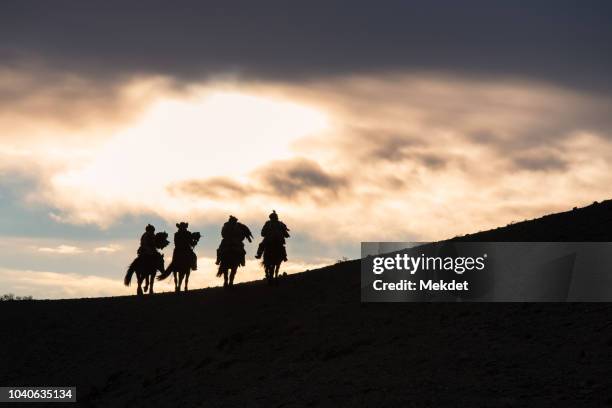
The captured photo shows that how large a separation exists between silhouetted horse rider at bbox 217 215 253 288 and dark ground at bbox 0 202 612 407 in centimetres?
116

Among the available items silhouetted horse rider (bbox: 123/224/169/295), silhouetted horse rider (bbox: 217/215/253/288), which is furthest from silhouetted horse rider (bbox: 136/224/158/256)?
silhouetted horse rider (bbox: 217/215/253/288)

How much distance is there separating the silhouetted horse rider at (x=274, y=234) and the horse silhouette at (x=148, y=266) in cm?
543

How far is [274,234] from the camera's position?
34219 mm

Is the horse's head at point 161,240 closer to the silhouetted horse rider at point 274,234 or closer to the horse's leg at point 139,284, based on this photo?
the horse's leg at point 139,284

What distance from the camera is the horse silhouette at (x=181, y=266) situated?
36000 millimetres

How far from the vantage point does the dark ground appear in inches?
736

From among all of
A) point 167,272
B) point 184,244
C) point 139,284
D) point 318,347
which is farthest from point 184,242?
point 318,347

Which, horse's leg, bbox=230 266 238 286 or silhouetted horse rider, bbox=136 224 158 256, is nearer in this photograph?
horse's leg, bbox=230 266 238 286

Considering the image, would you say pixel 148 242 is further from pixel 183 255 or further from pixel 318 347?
pixel 318 347

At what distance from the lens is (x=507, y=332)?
74.3 feet

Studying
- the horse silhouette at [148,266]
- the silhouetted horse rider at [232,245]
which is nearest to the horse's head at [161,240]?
the horse silhouette at [148,266]

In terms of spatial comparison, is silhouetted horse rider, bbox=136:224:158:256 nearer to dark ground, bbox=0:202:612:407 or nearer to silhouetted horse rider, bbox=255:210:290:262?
dark ground, bbox=0:202:612:407

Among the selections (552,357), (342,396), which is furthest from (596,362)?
(342,396)

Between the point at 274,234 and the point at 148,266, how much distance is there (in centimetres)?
669
